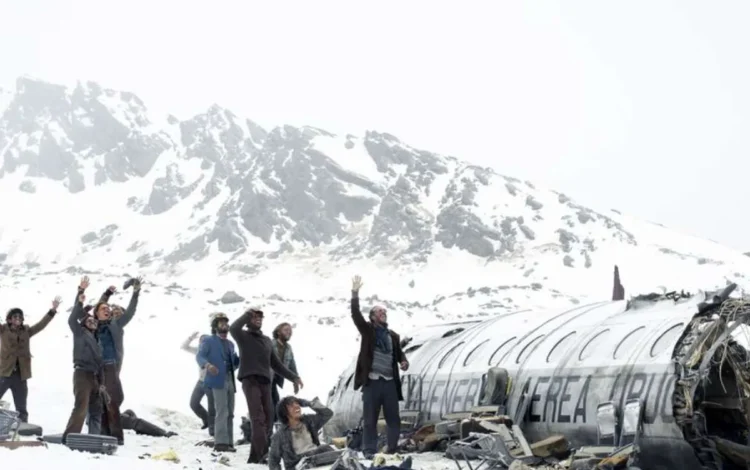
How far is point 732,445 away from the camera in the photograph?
966cm

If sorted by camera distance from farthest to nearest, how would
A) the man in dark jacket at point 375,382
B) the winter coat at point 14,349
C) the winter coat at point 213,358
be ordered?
1. the winter coat at point 14,349
2. the winter coat at point 213,358
3. the man in dark jacket at point 375,382

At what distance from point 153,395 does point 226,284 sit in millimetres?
70327

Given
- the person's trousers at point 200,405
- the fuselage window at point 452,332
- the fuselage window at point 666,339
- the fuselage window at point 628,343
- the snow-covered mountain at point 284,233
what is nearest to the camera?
the fuselage window at point 666,339

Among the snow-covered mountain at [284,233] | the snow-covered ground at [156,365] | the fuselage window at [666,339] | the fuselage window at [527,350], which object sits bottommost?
the snow-covered ground at [156,365]

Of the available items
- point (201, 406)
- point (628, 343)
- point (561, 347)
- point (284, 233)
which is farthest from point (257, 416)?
point (284, 233)

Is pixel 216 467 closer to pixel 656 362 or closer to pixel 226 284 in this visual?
pixel 656 362

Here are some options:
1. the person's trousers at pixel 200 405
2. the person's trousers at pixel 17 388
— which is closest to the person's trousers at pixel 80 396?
the person's trousers at pixel 17 388

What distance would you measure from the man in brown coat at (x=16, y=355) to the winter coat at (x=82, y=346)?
6.39ft

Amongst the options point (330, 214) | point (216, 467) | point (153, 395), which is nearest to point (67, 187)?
point (330, 214)

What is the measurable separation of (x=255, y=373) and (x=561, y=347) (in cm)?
405

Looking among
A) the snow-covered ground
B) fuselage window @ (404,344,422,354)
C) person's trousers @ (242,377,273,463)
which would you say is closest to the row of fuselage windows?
fuselage window @ (404,344,422,354)

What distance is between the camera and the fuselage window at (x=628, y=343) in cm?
1090

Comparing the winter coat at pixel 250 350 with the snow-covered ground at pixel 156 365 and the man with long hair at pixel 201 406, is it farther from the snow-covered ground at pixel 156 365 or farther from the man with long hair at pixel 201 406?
the man with long hair at pixel 201 406

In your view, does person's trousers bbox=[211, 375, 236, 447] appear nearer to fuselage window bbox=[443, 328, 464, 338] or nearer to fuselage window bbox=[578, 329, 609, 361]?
fuselage window bbox=[443, 328, 464, 338]
